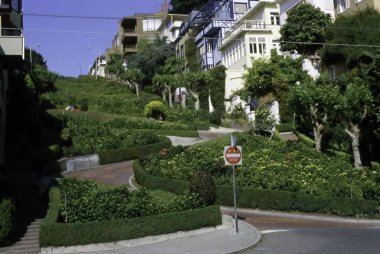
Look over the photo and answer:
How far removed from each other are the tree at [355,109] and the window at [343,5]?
15.2 metres

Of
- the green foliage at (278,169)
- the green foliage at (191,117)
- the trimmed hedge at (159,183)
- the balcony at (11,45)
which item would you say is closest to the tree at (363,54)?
the green foliage at (278,169)

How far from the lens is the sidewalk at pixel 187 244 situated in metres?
14.9

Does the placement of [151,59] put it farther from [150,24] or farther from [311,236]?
[311,236]

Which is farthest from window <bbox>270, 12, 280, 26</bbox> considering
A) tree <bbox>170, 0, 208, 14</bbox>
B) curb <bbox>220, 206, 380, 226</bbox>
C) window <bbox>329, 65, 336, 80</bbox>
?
curb <bbox>220, 206, 380, 226</bbox>

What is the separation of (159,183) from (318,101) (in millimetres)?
11060

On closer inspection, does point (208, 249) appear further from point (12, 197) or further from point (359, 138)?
point (359, 138)

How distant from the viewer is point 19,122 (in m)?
37.1

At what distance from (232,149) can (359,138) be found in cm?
1558

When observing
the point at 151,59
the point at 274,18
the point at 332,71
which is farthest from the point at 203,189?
the point at 151,59

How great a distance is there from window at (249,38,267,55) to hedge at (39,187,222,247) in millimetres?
40569

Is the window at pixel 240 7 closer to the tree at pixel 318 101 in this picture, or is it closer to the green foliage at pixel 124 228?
the tree at pixel 318 101

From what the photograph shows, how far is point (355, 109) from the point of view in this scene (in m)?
27.1

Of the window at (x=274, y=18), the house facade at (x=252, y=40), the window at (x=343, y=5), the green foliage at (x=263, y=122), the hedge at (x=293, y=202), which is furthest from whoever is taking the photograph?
the window at (x=274, y=18)

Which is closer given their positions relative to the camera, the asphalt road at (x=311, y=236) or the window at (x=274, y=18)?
the asphalt road at (x=311, y=236)
